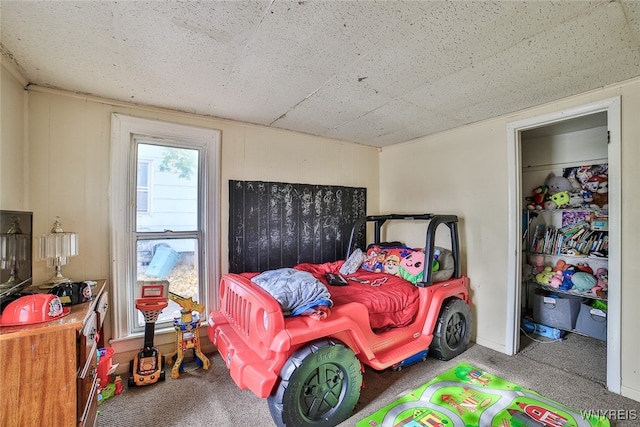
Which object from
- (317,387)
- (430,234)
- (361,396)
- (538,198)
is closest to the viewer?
(317,387)

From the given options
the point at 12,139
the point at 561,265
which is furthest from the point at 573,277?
the point at 12,139

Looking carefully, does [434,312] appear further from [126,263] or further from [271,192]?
[126,263]

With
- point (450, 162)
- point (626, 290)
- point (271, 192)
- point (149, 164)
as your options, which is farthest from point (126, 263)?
point (626, 290)

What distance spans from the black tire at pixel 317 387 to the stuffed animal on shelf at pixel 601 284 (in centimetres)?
262

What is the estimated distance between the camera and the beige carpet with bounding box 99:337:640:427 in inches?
70.1

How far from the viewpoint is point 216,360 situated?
2.49 m

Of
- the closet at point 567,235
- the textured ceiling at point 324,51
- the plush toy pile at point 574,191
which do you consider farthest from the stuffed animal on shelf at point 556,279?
the textured ceiling at point 324,51

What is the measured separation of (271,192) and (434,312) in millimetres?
1960

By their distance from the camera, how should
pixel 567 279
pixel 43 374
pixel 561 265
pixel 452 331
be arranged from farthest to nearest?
pixel 561 265 < pixel 567 279 < pixel 452 331 < pixel 43 374

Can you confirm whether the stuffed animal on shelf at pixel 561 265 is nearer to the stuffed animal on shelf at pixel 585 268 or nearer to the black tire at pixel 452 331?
the stuffed animal on shelf at pixel 585 268

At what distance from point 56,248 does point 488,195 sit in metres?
3.59

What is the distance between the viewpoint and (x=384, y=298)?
2.26m

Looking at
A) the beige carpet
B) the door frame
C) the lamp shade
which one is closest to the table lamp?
the lamp shade

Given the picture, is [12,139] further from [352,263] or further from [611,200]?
[611,200]
